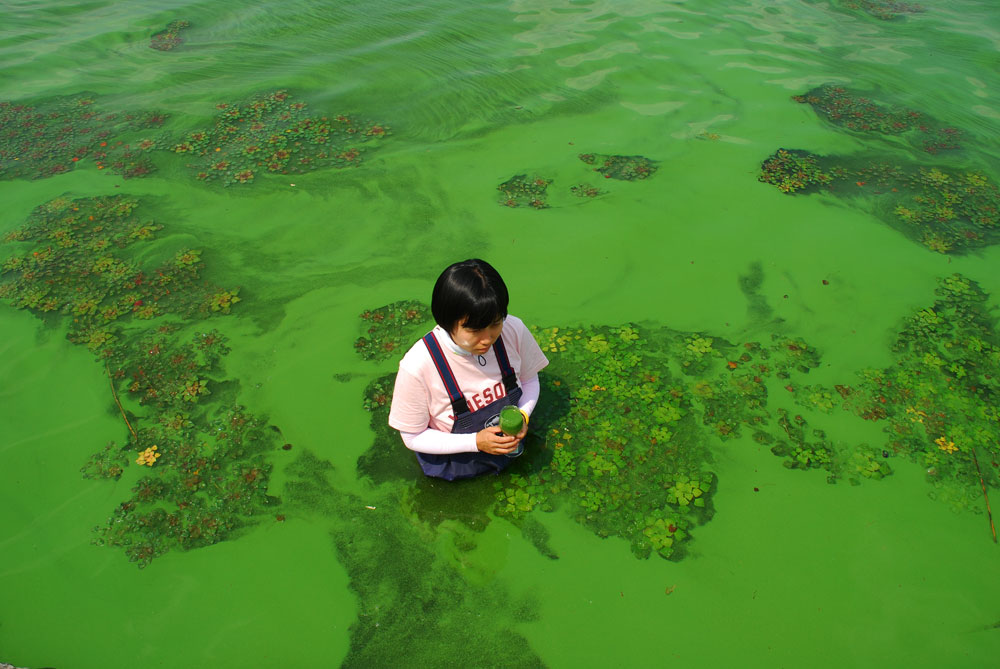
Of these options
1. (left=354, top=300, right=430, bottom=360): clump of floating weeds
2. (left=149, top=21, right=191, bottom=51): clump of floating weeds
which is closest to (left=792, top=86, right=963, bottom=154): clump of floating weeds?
(left=354, top=300, right=430, bottom=360): clump of floating weeds

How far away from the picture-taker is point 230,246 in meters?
4.62

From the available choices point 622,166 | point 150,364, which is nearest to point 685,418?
point 622,166

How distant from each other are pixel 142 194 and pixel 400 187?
2053mm

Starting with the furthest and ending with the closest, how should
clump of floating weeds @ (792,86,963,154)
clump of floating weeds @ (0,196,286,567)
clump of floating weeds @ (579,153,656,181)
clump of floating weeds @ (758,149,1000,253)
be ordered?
clump of floating weeds @ (792,86,963,154) < clump of floating weeds @ (579,153,656,181) < clump of floating weeds @ (758,149,1000,253) < clump of floating weeds @ (0,196,286,567)

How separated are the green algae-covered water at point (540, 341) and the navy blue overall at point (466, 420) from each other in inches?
6.3

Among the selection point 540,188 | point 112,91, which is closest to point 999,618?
point 540,188

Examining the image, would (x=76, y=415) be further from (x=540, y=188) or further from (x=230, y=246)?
(x=540, y=188)

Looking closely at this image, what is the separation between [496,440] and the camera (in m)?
2.55

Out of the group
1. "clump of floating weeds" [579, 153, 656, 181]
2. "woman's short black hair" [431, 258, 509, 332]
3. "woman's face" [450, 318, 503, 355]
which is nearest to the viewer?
"woman's short black hair" [431, 258, 509, 332]

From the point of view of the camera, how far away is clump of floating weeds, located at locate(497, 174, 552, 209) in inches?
201

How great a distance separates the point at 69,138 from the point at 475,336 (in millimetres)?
5517

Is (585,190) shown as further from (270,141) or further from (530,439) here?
(270,141)

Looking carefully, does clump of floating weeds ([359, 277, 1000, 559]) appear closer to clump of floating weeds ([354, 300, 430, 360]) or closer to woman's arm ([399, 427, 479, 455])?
clump of floating weeds ([354, 300, 430, 360])

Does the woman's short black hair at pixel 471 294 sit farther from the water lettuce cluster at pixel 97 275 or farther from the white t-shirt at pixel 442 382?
the water lettuce cluster at pixel 97 275
